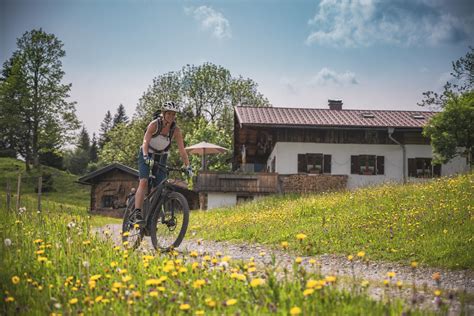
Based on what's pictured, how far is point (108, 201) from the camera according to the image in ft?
106

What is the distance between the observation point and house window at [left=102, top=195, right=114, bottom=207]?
32.2 metres

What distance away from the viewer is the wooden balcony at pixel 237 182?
76.9 ft

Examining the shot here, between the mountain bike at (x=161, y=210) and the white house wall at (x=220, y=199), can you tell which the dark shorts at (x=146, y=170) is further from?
the white house wall at (x=220, y=199)

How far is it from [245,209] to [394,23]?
9.78 meters

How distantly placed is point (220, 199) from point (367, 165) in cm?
859

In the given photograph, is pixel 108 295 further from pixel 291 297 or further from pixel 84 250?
pixel 84 250

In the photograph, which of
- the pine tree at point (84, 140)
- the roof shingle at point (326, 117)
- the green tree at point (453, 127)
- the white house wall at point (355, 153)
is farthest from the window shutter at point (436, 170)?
the pine tree at point (84, 140)

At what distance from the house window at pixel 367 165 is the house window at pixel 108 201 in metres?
16.5

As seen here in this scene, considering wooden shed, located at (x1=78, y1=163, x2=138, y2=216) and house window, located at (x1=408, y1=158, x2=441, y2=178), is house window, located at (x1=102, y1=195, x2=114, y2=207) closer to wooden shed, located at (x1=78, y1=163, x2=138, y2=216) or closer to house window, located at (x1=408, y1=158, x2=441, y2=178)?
wooden shed, located at (x1=78, y1=163, x2=138, y2=216)

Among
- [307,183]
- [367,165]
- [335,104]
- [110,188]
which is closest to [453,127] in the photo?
[367,165]

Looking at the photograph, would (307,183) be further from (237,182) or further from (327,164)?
(237,182)

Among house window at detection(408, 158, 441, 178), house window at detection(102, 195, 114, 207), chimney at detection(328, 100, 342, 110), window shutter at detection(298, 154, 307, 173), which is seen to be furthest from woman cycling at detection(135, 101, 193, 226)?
house window at detection(102, 195, 114, 207)

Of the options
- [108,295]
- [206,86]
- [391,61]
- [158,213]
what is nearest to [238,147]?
[206,86]

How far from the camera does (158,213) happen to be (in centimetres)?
679
